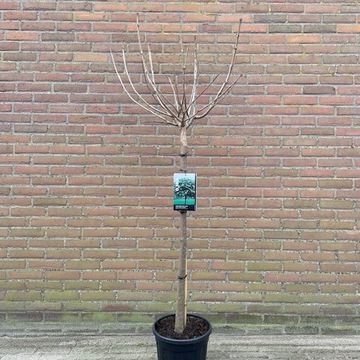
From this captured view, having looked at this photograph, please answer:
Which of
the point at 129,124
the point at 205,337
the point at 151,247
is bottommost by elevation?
the point at 205,337

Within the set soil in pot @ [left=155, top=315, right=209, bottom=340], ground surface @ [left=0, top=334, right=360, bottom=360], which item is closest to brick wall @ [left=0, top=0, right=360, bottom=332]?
ground surface @ [left=0, top=334, right=360, bottom=360]

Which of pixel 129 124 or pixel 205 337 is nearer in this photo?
pixel 205 337

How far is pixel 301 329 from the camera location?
3717 millimetres

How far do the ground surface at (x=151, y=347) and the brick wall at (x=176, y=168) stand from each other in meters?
0.19

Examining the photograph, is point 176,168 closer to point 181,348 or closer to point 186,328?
point 186,328

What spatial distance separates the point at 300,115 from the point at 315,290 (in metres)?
1.40

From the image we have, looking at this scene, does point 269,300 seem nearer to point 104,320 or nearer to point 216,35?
point 104,320

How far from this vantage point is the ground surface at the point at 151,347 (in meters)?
3.30

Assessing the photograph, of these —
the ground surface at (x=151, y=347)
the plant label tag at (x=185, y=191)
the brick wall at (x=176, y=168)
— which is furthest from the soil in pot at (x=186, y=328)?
the plant label tag at (x=185, y=191)

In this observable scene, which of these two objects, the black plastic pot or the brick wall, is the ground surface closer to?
the brick wall

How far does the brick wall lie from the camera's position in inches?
145

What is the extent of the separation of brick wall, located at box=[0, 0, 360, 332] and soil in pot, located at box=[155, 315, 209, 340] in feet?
1.93

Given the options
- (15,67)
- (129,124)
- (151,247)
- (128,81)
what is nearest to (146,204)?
(151,247)

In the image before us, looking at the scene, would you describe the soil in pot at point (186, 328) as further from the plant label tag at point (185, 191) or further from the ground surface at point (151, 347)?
the plant label tag at point (185, 191)
